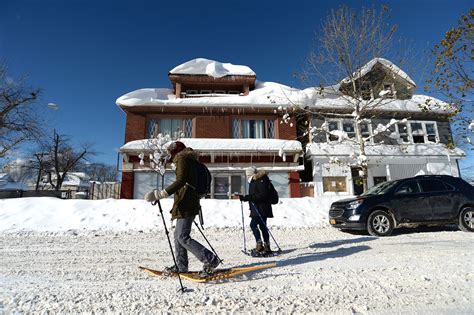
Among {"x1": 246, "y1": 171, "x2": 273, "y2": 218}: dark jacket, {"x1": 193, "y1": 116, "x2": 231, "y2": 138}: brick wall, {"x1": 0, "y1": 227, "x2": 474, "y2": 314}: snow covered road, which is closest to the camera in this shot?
{"x1": 0, "y1": 227, "x2": 474, "y2": 314}: snow covered road

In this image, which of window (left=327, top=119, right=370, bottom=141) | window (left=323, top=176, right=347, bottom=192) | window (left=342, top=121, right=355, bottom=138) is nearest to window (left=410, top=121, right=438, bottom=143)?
window (left=327, top=119, right=370, bottom=141)

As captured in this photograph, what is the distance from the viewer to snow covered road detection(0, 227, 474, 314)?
2.48 metres

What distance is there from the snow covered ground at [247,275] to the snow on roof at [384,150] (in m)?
10.0

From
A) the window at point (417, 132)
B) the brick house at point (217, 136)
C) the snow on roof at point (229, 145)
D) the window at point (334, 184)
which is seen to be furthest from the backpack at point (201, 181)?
the window at point (417, 132)

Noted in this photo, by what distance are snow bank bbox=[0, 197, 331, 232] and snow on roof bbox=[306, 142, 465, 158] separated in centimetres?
645

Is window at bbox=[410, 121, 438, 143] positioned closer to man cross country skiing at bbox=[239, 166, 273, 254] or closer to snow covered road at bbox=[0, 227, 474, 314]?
snow covered road at bbox=[0, 227, 474, 314]

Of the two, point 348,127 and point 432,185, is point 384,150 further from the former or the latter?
point 432,185

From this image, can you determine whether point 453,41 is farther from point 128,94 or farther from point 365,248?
point 128,94

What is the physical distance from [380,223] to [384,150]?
1242 centimetres

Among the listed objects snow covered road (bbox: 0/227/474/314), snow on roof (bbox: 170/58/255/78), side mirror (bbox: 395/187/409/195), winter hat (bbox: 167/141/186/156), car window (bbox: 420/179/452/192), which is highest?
snow on roof (bbox: 170/58/255/78)

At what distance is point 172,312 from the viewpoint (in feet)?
7.72

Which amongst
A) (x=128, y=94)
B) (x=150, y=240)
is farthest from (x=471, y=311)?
(x=128, y=94)

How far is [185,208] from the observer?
3359mm

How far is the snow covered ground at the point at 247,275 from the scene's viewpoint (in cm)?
249
